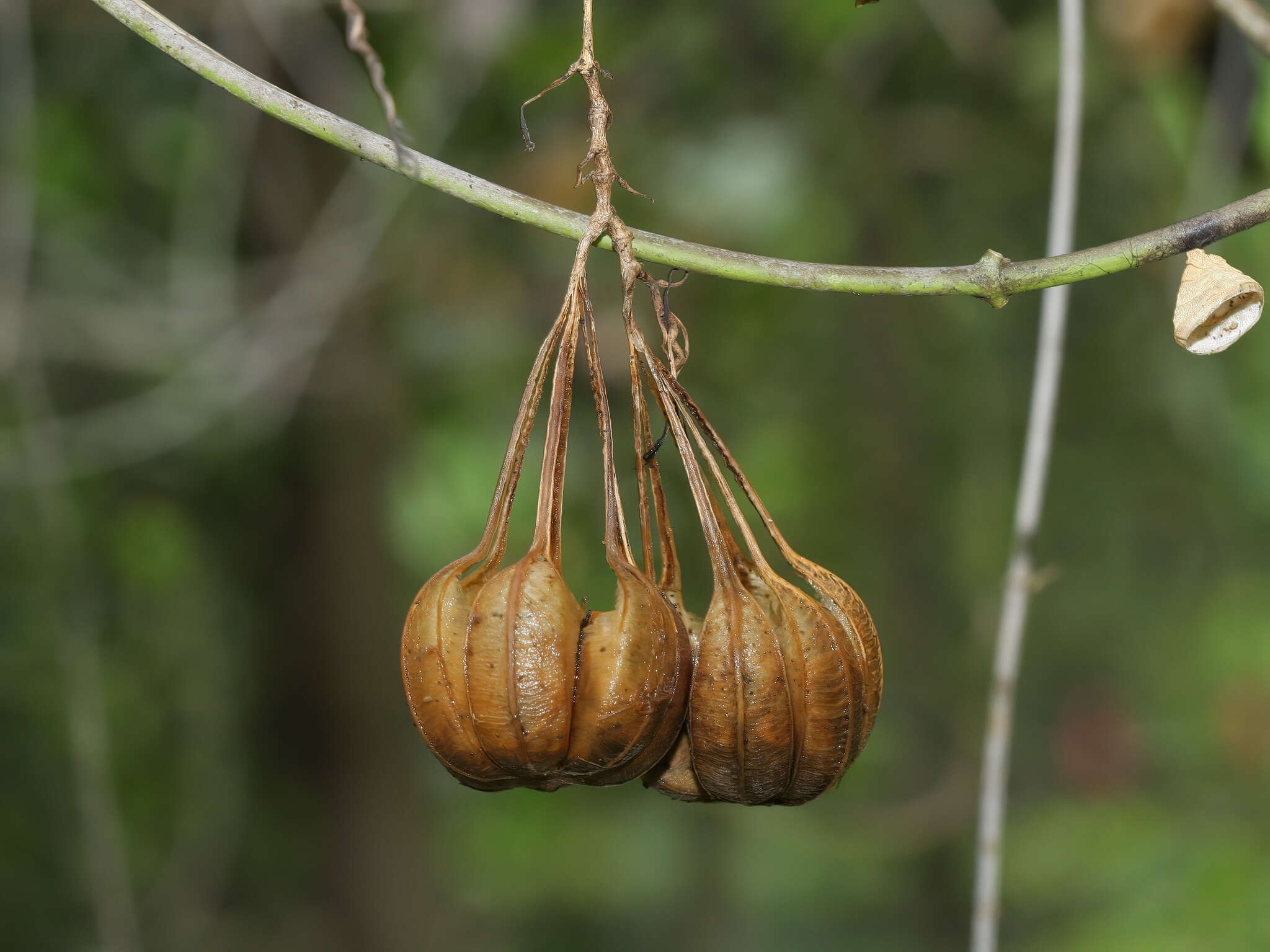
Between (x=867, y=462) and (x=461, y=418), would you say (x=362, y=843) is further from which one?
(x=867, y=462)

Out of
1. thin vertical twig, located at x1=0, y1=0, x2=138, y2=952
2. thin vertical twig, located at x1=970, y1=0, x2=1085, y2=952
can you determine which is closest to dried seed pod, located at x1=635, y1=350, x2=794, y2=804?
thin vertical twig, located at x1=970, y1=0, x2=1085, y2=952

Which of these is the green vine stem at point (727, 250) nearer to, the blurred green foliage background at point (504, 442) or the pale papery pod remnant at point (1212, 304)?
the pale papery pod remnant at point (1212, 304)

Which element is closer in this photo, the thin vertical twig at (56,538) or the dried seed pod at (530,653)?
the dried seed pod at (530,653)

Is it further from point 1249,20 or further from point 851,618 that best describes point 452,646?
point 1249,20

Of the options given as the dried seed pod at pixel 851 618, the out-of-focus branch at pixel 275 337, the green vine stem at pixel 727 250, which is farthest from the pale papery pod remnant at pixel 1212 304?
the out-of-focus branch at pixel 275 337

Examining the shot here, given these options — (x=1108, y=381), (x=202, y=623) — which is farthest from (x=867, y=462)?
(x=202, y=623)

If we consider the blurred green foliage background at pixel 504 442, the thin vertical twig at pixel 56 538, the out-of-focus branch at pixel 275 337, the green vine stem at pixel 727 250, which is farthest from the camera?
the blurred green foliage background at pixel 504 442

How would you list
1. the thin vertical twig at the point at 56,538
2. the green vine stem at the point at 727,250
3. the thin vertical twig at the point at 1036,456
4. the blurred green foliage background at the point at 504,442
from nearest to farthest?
1. the green vine stem at the point at 727,250
2. the thin vertical twig at the point at 1036,456
3. the thin vertical twig at the point at 56,538
4. the blurred green foliage background at the point at 504,442

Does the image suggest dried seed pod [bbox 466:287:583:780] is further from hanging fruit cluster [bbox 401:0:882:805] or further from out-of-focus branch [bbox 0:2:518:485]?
out-of-focus branch [bbox 0:2:518:485]
